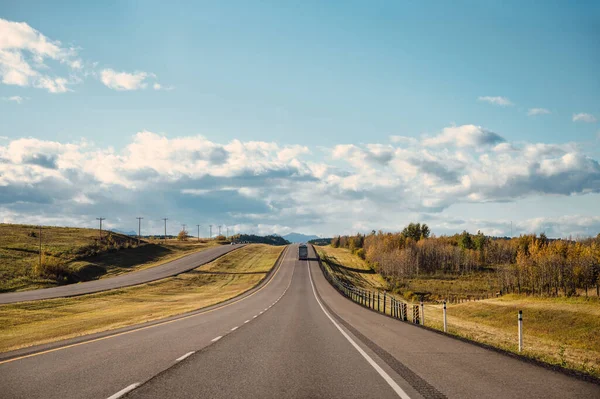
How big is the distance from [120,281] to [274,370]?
64700 mm

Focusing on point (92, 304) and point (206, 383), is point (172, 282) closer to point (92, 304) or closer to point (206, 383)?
point (92, 304)

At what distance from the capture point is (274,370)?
9.25 meters

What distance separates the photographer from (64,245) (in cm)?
9175

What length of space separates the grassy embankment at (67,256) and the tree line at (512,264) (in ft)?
202

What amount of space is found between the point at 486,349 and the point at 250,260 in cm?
10486

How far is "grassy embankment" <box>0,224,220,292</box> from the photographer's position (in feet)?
210

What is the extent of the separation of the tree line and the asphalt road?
4980 cm

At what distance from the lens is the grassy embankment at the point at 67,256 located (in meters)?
63.9

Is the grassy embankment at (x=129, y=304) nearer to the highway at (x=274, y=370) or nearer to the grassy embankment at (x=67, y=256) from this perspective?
the highway at (x=274, y=370)

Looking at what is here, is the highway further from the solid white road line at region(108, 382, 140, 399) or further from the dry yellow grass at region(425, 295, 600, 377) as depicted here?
the dry yellow grass at region(425, 295, 600, 377)

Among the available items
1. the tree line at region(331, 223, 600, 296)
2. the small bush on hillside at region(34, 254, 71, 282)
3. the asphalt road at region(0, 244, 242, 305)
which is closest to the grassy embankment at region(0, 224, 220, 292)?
the small bush on hillside at region(34, 254, 71, 282)

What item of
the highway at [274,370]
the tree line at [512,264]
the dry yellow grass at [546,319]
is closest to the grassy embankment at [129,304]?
the highway at [274,370]

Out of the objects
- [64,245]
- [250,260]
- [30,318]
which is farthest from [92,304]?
[250,260]

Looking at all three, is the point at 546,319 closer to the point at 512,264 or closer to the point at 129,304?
the point at 129,304
